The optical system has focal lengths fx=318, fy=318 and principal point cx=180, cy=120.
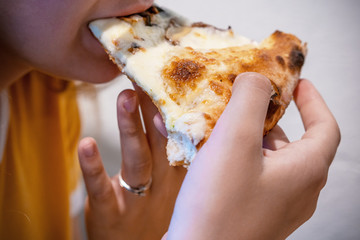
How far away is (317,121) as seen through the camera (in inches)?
25.2

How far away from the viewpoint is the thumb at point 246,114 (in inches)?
16.9

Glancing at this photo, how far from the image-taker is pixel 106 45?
2.03ft

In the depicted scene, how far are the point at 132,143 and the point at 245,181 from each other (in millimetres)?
447

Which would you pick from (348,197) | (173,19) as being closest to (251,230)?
(173,19)

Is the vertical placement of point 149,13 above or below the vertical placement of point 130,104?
above

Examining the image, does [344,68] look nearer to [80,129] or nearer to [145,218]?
[145,218]

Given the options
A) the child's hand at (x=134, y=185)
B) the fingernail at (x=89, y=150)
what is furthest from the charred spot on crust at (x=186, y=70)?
the fingernail at (x=89, y=150)

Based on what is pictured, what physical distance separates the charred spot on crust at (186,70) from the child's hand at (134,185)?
243mm

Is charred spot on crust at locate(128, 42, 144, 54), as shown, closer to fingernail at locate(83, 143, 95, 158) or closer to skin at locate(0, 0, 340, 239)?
skin at locate(0, 0, 340, 239)

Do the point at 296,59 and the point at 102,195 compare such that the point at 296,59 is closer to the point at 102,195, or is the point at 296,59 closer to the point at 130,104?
the point at 130,104

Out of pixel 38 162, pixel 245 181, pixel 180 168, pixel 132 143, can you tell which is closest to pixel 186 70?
pixel 245 181

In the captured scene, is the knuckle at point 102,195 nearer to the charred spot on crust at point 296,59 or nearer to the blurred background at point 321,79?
the blurred background at point 321,79

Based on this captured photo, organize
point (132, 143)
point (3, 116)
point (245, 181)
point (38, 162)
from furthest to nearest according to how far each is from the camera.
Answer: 1. point (38, 162)
2. point (3, 116)
3. point (132, 143)
4. point (245, 181)

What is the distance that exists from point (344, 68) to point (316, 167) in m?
0.85
